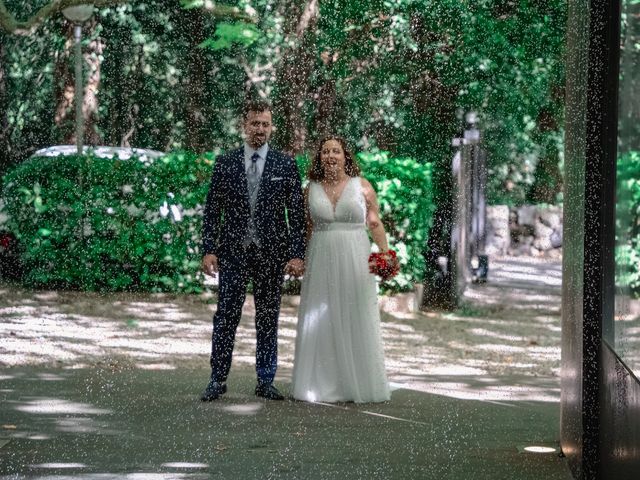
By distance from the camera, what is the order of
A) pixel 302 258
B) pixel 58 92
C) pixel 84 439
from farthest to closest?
pixel 58 92
pixel 302 258
pixel 84 439

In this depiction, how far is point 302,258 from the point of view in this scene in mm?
9109

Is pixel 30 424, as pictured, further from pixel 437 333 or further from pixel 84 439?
pixel 437 333

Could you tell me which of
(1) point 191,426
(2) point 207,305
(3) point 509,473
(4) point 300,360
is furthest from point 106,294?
(3) point 509,473

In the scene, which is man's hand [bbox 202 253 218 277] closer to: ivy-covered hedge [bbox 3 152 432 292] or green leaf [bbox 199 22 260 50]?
ivy-covered hedge [bbox 3 152 432 292]

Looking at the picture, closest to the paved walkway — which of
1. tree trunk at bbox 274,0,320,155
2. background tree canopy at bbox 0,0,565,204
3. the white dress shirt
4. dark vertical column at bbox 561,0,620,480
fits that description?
dark vertical column at bbox 561,0,620,480

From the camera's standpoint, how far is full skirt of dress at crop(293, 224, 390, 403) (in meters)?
9.24

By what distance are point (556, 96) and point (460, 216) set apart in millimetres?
4020

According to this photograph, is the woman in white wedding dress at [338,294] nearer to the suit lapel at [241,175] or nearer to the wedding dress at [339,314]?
the wedding dress at [339,314]

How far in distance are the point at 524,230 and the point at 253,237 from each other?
23493 millimetres

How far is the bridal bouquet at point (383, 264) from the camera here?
9.27 meters

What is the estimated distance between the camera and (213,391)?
357 inches

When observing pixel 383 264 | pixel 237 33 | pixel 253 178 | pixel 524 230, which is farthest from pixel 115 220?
pixel 524 230

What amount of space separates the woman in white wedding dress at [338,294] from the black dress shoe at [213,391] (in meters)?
0.55

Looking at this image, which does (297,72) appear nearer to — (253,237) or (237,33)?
(237,33)
